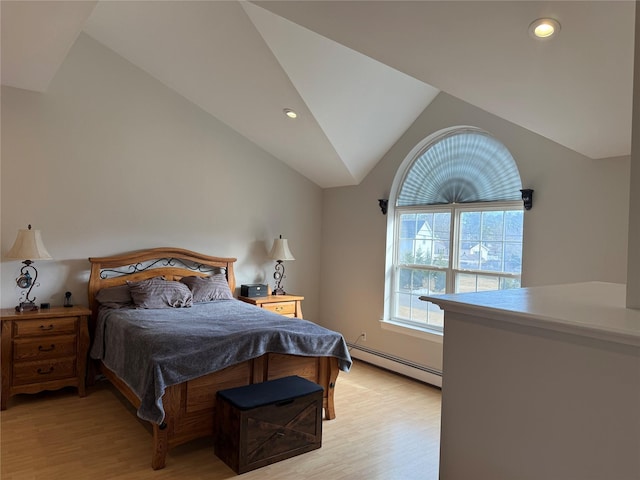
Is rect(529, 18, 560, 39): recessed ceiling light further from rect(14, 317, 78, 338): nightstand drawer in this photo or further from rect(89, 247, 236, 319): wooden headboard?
rect(14, 317, 78, 338): nightstand drawer

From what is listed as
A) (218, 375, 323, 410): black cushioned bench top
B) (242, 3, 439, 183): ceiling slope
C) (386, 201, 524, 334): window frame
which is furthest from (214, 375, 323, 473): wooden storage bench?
(242, 3, 439, 183): ceiling slope

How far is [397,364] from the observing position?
462 centimetres

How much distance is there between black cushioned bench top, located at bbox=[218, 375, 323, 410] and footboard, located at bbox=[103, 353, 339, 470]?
108mm

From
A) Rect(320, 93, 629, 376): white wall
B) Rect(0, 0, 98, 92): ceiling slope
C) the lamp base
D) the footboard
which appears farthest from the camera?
A: the lamp base

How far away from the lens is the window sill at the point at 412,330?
423 centimetres

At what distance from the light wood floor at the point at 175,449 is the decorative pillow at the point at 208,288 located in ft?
3.70

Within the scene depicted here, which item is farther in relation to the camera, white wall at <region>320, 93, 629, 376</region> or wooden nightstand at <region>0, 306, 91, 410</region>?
wooden nightstand at <region>0, 306, 91, 410</region>

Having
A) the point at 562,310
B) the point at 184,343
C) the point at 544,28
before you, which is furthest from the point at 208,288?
the point at 562,310

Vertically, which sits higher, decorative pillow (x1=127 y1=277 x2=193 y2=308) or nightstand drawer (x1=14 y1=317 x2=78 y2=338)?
decorative pillow (x1=127 y1=277 x2=193 y2=308)

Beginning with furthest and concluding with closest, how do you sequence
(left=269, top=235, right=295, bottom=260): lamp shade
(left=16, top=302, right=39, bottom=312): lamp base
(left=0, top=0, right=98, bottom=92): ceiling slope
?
1. (left=269, top=235, right=295, bottom=260): lamp shade
2. (left=16, top=302, right=39, bottom=312): lamp base
3. (left=0, top=0, right=98, bottom=92): ceiling slope

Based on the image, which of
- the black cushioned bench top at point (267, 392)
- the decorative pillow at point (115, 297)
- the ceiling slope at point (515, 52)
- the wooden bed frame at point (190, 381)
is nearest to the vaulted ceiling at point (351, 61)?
the ceiling slope at point (515, 52)

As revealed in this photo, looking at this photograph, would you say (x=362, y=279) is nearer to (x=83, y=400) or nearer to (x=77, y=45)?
(x=83, y=400)

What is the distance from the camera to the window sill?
4227 mm

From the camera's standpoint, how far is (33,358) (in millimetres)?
3557
